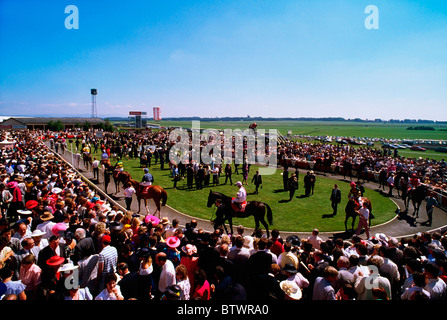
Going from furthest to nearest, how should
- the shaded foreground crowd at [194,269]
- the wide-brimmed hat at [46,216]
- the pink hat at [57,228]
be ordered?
1. the wide-brimmed hat at [46,216]
2. the pink hat at [57,228]
3. the shaded foreground crowd at [194,269]

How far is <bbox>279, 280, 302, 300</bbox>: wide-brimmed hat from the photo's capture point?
146 inches

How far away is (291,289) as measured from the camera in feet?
12.5

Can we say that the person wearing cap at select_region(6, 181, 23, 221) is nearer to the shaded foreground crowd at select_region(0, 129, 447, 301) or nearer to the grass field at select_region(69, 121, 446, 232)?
the shaded foreground crowd at select_region(0, 129, 447, 301)

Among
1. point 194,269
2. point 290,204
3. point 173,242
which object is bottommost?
point 290,204

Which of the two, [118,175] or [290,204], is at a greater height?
[118,175]

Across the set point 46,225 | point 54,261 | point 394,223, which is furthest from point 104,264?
point 394,223

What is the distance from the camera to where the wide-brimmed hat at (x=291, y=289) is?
3701 millimetres

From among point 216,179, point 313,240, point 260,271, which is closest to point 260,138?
point 216,179

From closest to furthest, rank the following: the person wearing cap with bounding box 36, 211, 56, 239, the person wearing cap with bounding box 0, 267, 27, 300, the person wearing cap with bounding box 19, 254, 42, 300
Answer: the person wearing cap with bounding box 0, 267, 27, 300, the person wearing cap with bounding box 19, 254, 42, 300, the person wearing cap with bounding box 36, 211, 56, 239

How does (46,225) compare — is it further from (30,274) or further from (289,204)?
(289,204)

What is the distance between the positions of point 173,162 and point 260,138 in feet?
51.7

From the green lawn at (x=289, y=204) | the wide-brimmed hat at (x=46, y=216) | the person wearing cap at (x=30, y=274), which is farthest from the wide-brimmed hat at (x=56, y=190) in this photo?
the person wearing cap at (x=30, y=274)

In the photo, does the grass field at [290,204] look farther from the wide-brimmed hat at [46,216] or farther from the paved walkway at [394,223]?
the wide-brimmed hat at [46,216]

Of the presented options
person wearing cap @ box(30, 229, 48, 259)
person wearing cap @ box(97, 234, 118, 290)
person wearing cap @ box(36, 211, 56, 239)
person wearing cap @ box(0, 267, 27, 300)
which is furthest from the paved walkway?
person wearing cap @ box(0, 267, 27, 300)
